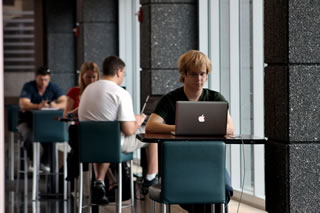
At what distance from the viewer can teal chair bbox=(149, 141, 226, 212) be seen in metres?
3.87

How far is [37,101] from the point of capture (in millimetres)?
9211

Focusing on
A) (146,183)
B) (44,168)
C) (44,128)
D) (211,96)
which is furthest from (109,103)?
(44,168)

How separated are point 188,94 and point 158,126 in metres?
0.33

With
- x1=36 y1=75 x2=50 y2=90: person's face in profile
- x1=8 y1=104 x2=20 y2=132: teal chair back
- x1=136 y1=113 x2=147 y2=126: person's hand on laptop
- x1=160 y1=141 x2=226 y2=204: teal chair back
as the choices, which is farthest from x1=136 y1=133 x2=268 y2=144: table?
x1=8 y1=104 x2=20 y2=132: teal chair back

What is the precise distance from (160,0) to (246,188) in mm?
2130

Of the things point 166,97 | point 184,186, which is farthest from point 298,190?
point 166,97

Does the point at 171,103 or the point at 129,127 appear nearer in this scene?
the point at 171,103

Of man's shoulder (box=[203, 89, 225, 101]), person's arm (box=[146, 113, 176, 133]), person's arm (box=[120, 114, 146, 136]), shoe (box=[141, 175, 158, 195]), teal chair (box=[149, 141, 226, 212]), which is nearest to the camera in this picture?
teal chair (box=[149, 141, 226, 212])

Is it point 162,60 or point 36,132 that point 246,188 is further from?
point 36,132

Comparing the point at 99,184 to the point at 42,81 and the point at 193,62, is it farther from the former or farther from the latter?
the point at 42,81

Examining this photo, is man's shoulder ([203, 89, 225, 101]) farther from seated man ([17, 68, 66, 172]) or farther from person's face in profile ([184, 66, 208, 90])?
seated man ([17, 68, 66, 172])

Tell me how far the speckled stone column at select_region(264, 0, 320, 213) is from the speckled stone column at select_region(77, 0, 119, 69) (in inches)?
250

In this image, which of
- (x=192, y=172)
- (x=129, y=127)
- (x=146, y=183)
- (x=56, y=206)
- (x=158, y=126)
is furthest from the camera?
(x=56, y=206)

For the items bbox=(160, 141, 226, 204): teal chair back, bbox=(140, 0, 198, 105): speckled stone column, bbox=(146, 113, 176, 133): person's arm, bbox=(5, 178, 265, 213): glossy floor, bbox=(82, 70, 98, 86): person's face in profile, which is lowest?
bbox=(5, 178, 265, 213): glossy floor
